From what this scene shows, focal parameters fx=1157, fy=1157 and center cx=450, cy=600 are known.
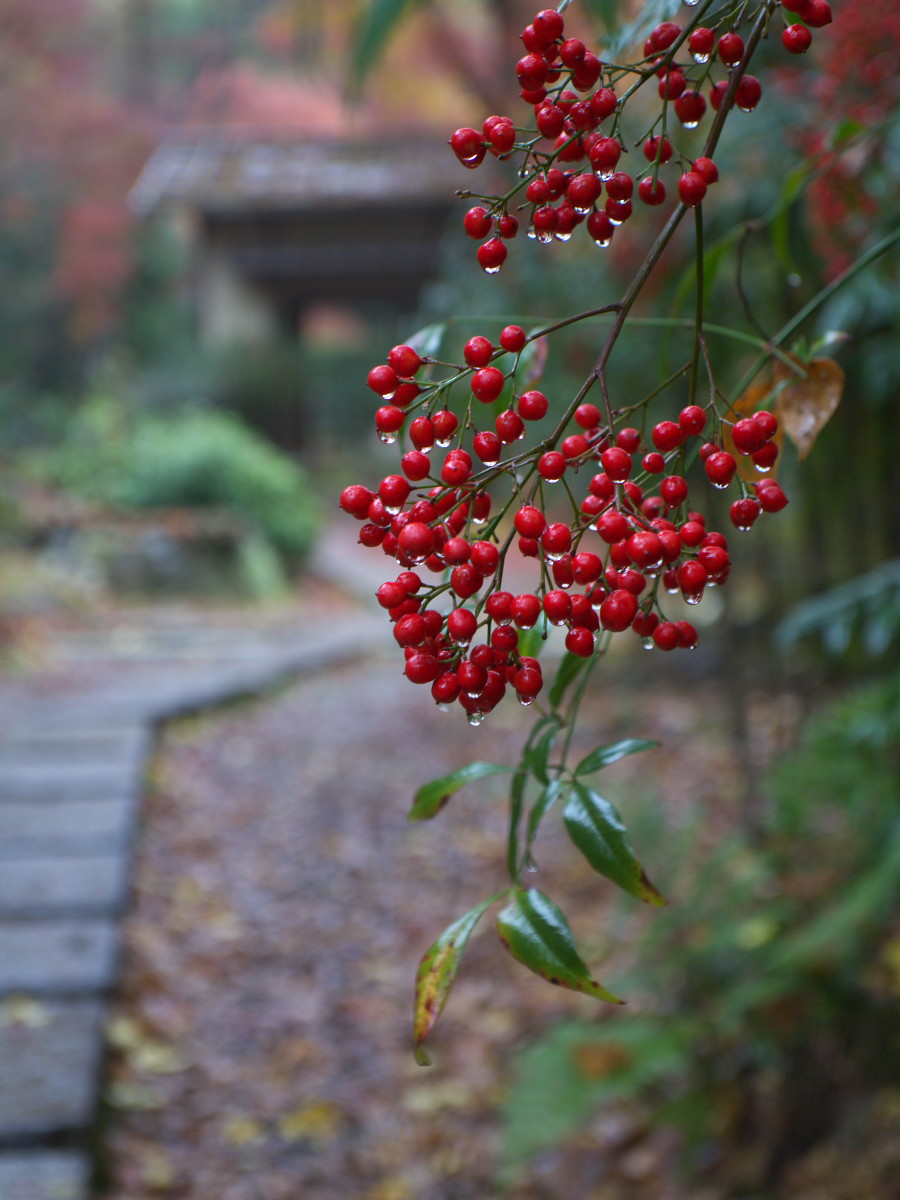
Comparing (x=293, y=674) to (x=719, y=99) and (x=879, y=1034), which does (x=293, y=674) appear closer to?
(x=879, y=1034)

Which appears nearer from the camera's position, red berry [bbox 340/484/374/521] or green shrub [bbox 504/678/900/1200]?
red berry [bbox 340/484/374/521]

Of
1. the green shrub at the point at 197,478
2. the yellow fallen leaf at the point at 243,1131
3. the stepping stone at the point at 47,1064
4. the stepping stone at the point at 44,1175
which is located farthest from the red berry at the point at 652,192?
the green shrub at the point at 197,478

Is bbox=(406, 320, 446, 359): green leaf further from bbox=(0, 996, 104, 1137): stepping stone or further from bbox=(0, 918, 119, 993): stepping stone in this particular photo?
bbox=(0, 918, 119, 993): stepping stone

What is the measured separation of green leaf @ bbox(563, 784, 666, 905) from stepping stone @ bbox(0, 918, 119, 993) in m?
1.80

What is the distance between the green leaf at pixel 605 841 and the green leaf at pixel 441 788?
67mm

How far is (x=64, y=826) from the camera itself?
3.11 m

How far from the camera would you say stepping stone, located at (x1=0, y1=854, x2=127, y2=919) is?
259cm

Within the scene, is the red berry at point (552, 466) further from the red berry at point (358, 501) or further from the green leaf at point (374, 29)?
the green leaf at point (374, 29)

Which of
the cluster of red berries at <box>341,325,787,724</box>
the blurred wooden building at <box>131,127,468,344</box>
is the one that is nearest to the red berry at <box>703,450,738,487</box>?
the cluster of red berries at <box>341,325,787,724</box>

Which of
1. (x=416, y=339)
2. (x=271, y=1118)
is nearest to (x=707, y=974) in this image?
(x=271, y=1118)

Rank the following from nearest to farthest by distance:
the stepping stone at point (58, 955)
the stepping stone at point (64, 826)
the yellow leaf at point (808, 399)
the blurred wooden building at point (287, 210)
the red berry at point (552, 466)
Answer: the red berry at point (552, 466) → the yellow leaf at point (808, 399) → the stepping stone at point (58, 955) → the stepping stone at point (64, 826) → the blurred wooden building at point (287, 210)

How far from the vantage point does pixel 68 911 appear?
2.57m

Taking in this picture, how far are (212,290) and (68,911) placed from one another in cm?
1040

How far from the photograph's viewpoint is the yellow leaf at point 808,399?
32.3 inches
